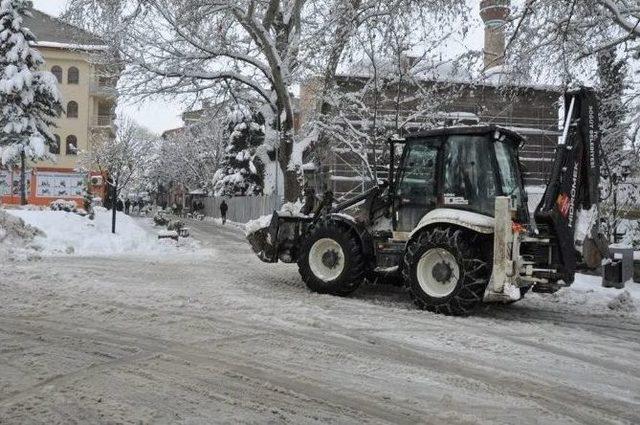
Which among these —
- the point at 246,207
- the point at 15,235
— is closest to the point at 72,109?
the point at 246,207

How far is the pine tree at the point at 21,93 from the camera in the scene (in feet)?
97.5

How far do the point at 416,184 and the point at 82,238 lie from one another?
416 inches

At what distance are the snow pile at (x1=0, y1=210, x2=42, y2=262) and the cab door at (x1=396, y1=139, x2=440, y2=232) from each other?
8.25 m

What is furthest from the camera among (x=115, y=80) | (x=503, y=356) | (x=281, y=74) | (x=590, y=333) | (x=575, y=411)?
(x=115, y=80)

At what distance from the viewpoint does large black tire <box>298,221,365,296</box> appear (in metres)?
9.73

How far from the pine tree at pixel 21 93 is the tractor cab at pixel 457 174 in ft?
81.4

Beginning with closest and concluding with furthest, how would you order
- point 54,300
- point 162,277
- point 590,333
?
point 590,333
point 54,300
point 162,277

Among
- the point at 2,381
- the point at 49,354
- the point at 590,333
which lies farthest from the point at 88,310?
the point at 590,333

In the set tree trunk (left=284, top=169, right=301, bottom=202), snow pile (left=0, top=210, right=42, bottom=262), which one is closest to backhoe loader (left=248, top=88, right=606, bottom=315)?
snow pile (left=0, top=210, right=42, bottom=262)

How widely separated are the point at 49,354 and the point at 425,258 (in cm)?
492

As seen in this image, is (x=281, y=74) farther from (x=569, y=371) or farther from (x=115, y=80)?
(x=569, y=371)

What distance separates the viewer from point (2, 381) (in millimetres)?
4883

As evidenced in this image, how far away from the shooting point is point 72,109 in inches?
2282

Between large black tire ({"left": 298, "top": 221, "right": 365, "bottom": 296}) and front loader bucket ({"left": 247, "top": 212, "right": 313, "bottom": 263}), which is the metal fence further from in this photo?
large black tire ({"left": 298, "top": 221, "right": 365, "bottom": 296})
